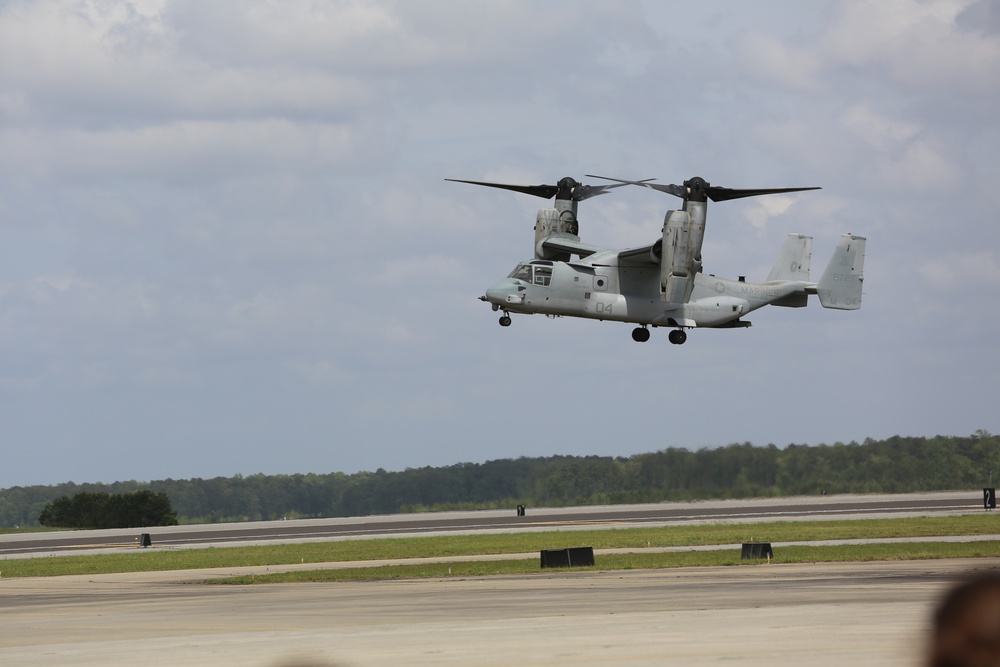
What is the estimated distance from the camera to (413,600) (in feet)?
83.4

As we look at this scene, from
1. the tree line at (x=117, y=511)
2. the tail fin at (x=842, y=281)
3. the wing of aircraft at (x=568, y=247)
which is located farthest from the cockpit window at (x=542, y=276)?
the tree line at (x=117, y=511)

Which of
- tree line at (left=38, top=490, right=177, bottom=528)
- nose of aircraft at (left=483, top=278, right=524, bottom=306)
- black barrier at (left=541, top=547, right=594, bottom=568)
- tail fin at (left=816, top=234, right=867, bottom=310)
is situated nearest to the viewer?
black barrier at (left=541, top=547, right=594, bottom=568)

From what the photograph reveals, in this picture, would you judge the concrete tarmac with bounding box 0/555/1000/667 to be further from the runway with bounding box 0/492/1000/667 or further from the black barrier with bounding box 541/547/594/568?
the black barrier with bounding box 541/547/594/568

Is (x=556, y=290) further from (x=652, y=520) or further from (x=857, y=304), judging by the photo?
A: (x=857, y=304)

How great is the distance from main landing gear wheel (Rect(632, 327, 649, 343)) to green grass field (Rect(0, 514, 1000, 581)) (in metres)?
9.57

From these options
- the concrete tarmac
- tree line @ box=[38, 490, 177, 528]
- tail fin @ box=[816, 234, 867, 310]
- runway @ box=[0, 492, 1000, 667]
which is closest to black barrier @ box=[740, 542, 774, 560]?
the concrete tarmac

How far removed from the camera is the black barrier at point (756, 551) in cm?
3275

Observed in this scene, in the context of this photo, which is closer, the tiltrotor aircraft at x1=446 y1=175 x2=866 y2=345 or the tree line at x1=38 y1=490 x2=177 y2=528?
the tiltrotor aircraft at x1=446 y1=175 x2=866 y2=345

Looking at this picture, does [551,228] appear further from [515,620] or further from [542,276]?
[515,620]

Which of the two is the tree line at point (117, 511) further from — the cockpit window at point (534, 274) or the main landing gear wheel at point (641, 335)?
the cockpit window at point (534, 274)

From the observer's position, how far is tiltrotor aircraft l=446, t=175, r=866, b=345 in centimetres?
5384

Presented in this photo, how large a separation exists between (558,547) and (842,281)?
2840 cm

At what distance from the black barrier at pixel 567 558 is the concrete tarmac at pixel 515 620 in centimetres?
158

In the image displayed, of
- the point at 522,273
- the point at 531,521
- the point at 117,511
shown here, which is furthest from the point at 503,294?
the point at 117,511
